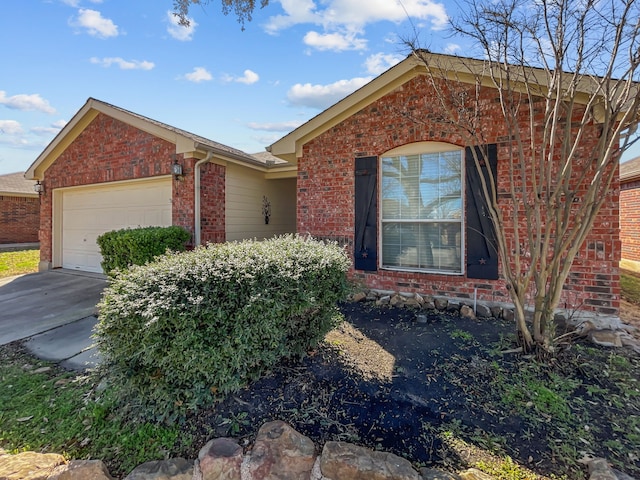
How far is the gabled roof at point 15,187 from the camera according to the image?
15.2 metres

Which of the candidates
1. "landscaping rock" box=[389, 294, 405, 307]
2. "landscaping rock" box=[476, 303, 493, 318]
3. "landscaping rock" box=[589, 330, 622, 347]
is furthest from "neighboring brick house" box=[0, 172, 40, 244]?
"landscaping rock" box=[589, 330, 622, 347]

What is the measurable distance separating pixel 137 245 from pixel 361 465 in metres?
5.70

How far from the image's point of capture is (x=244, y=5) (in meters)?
4.07

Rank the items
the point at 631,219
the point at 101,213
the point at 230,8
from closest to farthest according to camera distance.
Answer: the point at 230,8 → the point at 101,213 → the point at 631,219

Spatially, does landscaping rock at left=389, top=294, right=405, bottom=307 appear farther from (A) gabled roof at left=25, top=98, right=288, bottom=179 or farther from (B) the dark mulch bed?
(A) gabled roof at left=25, top=98, right=288, bottom=179

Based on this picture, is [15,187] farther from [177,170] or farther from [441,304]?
[441,304]

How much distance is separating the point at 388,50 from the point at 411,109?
117 cm

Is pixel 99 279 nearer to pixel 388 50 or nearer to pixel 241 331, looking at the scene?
pixel 241 331

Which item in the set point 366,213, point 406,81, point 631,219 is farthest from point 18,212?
point 631,219

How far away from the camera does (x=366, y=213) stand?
564cm

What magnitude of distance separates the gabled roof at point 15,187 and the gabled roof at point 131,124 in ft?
28.7

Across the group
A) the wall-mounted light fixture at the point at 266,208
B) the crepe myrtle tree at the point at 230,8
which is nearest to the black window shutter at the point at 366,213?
the crepe myrtle tree at the point at 230,8

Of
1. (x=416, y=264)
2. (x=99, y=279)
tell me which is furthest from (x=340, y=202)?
(x=99, y=279)

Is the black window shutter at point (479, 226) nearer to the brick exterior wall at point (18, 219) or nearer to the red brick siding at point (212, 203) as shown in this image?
the red brick siding at point (212, 203)
